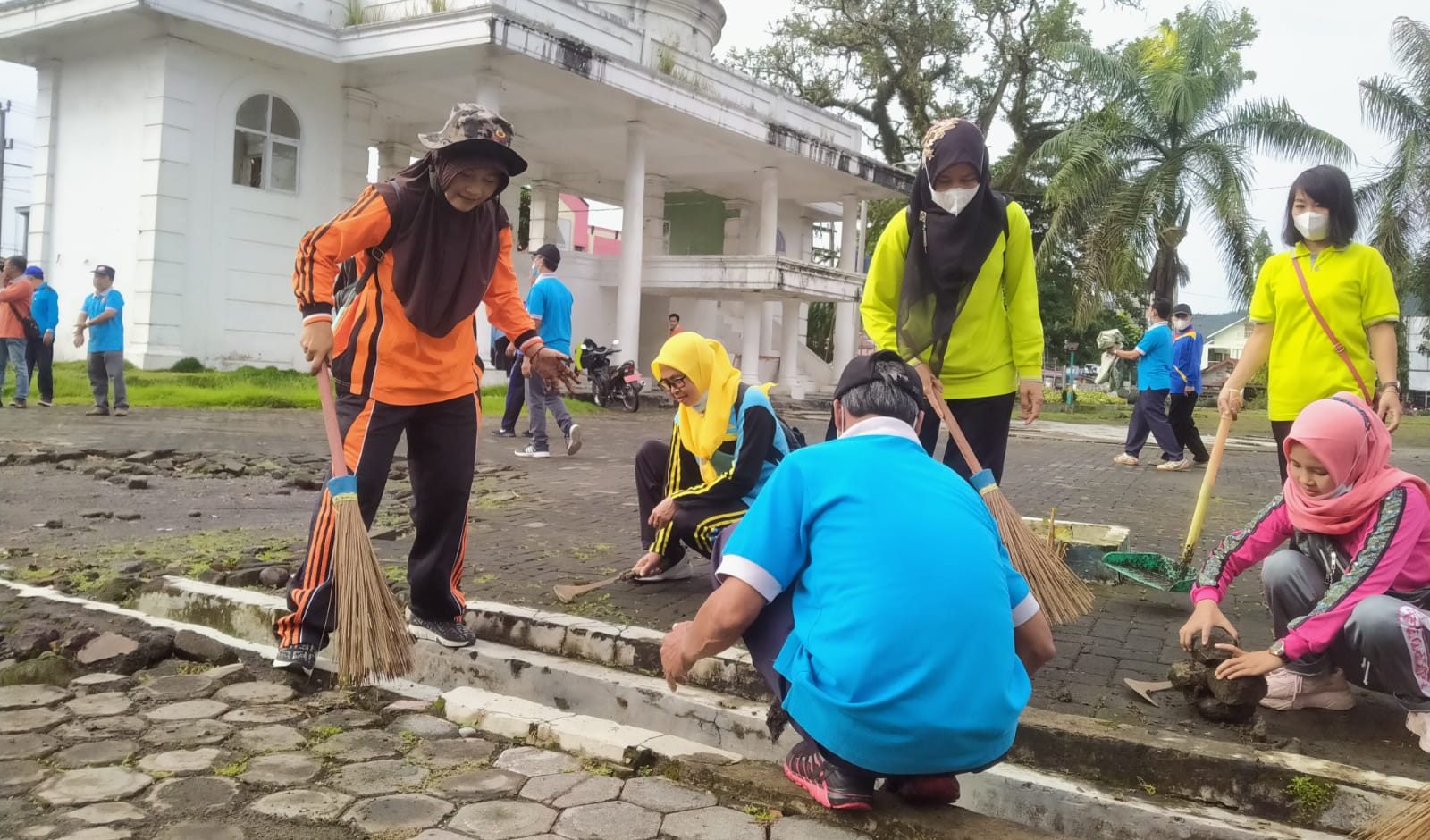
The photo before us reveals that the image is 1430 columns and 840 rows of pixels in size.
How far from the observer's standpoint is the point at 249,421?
11.6 metres

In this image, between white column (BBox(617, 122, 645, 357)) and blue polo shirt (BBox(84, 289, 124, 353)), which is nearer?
blue polo shirt (BBox(84, 289, 124, 353))

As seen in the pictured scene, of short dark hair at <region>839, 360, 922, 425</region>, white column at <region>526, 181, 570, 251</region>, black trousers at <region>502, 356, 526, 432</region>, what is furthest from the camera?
white column at <region>526, 181, 570, 251</region>

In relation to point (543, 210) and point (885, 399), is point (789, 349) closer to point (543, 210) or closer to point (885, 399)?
point (543, 210)

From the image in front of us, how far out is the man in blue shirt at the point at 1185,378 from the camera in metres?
10.6

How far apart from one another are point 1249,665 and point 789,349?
69.1 ft

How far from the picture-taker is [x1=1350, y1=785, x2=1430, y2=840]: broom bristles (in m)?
2.14

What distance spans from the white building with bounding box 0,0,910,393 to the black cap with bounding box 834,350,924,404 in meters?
13.3

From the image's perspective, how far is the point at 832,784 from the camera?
8.22ft

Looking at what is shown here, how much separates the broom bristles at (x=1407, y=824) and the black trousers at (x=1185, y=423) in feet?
29.6

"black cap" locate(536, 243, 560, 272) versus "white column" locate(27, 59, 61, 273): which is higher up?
"white column" locate(27, 59, 61, 273)

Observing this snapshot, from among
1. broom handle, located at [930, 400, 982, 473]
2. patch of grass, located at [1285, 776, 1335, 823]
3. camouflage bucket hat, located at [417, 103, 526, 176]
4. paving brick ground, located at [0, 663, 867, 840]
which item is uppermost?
camouflage bucket hat, located at [417, 103, 526, 176]

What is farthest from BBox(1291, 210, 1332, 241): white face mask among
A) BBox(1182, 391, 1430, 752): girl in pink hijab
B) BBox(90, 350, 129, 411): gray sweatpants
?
BBox(90, 350, 129, 411): gray sweatpants

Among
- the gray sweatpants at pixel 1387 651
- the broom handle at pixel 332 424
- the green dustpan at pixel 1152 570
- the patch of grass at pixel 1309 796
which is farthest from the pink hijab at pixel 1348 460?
the broom handle at pixel 332 424

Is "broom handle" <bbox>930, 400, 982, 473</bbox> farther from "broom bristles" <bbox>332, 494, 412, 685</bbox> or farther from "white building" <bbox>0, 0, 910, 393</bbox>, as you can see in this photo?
"white building" <bbox>0, 0, 910, 393</bbox>
